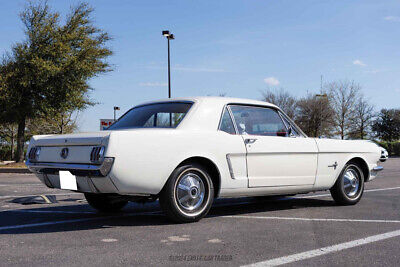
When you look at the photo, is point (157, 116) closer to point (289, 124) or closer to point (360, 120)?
point (289, 124)

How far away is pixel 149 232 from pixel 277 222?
1628 millimetres

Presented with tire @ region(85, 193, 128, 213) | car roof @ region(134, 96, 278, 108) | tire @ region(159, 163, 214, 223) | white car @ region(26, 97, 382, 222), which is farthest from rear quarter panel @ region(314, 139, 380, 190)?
tire @ region(85, 193, 128, 213)

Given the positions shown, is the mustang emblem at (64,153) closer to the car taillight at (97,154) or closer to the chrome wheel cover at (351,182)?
the car taillight at (97,154)

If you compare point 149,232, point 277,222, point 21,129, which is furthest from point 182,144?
point 21,129

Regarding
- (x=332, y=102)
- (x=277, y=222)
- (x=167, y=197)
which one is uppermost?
(x=332, y=102)

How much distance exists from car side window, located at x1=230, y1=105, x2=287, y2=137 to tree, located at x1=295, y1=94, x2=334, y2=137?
47.4m

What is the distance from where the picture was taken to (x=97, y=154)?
4.80 m

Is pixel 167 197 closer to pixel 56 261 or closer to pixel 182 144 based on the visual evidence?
pixel 182 144

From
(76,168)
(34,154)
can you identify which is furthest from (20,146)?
(76,168)

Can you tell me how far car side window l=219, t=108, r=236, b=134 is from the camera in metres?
5.82

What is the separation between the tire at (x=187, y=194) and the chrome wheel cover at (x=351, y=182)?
2.74 m

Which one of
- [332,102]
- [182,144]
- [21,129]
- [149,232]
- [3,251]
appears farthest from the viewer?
[332,102]

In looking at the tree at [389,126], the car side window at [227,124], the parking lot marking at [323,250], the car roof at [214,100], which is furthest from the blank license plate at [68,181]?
the tree at [389,126]

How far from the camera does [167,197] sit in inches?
201
